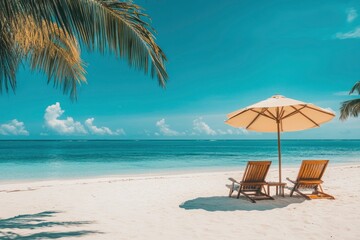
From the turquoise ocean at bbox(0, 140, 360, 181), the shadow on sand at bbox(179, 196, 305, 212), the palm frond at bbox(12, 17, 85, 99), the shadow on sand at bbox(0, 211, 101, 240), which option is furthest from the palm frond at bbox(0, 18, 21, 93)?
the turquoise ocean at bbox(0, 140, 360, 181)

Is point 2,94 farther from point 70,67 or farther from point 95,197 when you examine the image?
point 95,197

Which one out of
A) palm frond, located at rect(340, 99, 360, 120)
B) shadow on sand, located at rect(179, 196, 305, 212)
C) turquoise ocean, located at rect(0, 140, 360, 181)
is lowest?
turquoise ocean, located at rect(0, 140, 360, 181)

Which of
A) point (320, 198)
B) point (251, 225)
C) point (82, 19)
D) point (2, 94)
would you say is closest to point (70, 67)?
point (2, 94)

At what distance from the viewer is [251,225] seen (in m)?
4.60

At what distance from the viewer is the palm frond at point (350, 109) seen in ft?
63.8

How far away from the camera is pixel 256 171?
6.26 meters

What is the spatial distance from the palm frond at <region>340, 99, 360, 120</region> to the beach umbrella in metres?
14.3

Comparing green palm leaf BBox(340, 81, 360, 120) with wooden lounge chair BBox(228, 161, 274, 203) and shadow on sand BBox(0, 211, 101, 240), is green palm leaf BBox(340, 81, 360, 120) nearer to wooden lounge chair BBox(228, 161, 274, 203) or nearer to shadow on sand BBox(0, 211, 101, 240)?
wooden lounge chair BBox(228, 161, 274, 203)

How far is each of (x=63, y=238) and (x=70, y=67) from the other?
270 cm

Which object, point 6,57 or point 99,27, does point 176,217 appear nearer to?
point 99,27

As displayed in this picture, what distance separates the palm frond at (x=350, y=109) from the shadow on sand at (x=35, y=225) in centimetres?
1856

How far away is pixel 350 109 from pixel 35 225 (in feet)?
63.2

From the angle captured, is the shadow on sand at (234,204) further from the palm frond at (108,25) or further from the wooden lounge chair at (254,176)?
the palm frond at (108,25)

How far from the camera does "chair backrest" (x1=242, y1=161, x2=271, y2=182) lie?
6145mm
